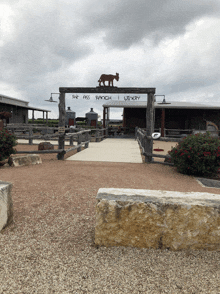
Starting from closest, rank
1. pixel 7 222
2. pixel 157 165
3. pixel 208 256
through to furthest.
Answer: pixel 208 256 → pixel 7 222 → pixel 157 165

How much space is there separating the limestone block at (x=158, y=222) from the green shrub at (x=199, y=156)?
3572mm

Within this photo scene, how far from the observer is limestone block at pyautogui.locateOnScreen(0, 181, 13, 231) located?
2467mm

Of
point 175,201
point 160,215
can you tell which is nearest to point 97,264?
point 160,215

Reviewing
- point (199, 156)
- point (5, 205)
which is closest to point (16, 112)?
point (199, 156)

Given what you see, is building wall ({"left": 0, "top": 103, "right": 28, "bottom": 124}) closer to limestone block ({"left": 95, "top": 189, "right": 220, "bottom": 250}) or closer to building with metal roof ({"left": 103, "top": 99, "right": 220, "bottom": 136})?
building with metal roof ({"left": 103, "top": 99, "right": 220, "bottom": 136})

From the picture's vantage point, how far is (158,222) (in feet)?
7.04

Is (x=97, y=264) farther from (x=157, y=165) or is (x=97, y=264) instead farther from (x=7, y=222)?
(x=157, y=165)

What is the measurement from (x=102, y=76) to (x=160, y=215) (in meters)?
7.47

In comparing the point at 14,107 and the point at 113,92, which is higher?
the point at 14,107

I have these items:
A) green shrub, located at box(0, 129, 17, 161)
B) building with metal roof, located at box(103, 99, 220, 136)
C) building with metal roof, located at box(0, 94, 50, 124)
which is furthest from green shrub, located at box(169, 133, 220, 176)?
building with metal roof, located at box(0, 94, 50, 124)

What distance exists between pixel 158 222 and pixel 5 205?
6.23 feet

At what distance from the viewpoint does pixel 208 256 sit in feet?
6.97

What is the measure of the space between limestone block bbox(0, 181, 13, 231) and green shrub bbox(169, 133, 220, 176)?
4616mm

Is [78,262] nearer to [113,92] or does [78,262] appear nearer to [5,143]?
[5,143]
